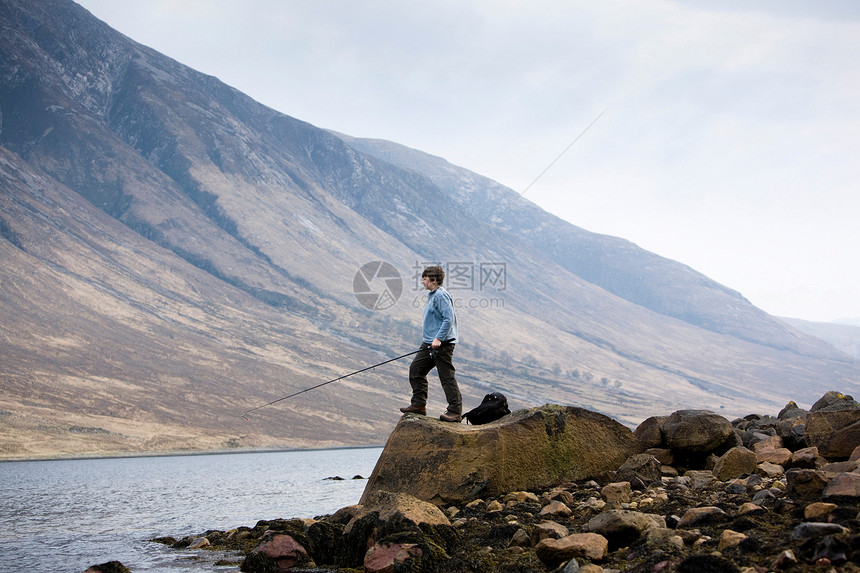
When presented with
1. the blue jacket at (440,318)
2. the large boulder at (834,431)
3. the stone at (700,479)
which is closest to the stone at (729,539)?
the stone at (700,479)

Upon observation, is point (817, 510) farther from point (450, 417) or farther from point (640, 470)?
point (450, 417)

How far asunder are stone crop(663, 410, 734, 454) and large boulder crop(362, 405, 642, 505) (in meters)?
1.82

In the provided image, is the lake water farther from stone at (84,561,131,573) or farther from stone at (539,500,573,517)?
stone at (539,500,573,517)

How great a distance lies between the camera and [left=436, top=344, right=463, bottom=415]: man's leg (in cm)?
1192

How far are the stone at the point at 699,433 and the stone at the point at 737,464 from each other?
1.89 metres

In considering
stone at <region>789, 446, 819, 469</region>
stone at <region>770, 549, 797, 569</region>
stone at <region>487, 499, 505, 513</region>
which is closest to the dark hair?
stone at <region>487, 499, 505, 513</region>

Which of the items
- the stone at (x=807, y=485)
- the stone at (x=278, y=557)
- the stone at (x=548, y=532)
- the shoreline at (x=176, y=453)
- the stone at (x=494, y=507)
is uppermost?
the stone at (x=807, y=485)

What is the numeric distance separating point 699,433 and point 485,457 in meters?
4.54

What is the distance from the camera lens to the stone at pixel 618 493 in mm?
10430

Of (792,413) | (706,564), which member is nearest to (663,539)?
(706,564)

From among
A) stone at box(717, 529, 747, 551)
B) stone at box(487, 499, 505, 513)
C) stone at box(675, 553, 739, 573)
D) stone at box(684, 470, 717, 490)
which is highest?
stone at box(717, 529, 747, 551)

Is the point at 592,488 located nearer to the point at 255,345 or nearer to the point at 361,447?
the point at 361,447

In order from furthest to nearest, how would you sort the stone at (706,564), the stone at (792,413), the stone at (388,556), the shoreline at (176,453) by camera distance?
the shoreline at (176,453), the stone at (792,413), the stone at (388,556), the stone at (706,564)

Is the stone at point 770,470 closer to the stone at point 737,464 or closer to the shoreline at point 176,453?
the stone at point 737,464
